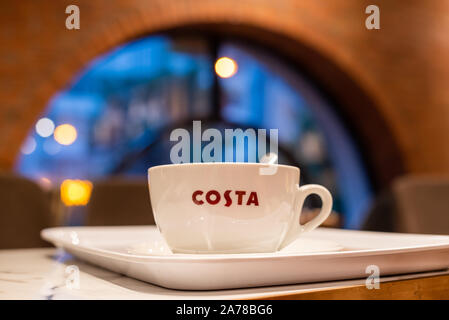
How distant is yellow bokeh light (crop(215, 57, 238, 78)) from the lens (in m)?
3.69

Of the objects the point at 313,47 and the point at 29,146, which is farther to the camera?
the point at 313,47

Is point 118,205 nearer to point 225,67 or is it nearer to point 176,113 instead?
point 176,113

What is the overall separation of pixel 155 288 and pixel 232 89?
346 centimetres

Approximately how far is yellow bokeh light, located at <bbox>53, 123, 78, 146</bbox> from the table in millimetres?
2827

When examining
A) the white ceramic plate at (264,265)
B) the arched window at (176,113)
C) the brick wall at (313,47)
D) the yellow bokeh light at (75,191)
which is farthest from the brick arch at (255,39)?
the white ceramic plate at (264,265)

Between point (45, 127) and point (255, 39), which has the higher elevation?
point (255, 39)

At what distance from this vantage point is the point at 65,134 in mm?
3219

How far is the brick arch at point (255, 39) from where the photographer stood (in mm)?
2830

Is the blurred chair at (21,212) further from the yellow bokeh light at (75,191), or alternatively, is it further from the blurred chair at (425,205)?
the yellow bokeh light at (75,191)

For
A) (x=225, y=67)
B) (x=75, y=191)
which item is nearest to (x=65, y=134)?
(x=75, y=191)

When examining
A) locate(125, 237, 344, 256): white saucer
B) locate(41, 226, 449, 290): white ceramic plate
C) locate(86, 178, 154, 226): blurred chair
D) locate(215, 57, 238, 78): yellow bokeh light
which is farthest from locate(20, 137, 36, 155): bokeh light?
locate(41, 226, 449, 290): white ceramic plate

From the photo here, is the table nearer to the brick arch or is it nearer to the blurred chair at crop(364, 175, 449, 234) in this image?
the blurred chair at crop(364, 175, 449, 234)
